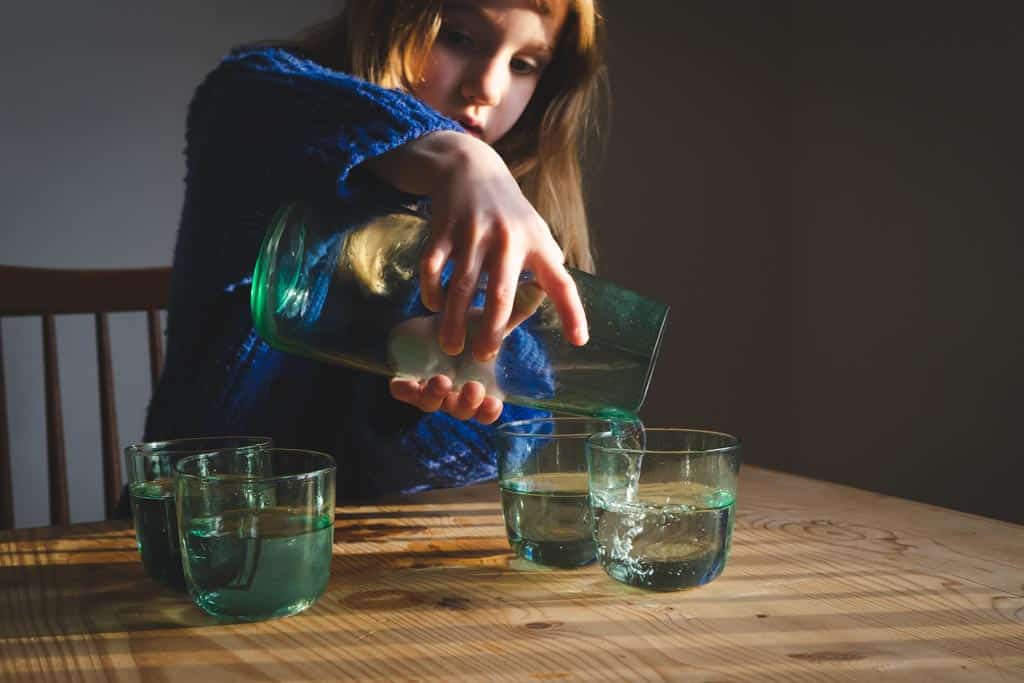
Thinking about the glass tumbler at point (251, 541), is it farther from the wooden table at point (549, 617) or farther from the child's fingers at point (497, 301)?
the child's fingers at point (497, 301)

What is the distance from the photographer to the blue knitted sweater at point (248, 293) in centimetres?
79

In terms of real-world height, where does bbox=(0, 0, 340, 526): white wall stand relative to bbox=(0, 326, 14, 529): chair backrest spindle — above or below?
above

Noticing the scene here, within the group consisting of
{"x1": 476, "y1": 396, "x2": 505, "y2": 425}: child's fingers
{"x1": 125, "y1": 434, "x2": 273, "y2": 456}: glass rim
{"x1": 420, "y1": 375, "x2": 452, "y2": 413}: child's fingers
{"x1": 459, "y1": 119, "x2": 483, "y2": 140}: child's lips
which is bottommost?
{"x1": 125, "y1": 434, "x2": 273, "y2": 456}: glass rim

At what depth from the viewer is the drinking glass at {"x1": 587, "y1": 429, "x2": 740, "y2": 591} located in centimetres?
59

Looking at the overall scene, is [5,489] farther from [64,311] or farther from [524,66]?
[524,66]

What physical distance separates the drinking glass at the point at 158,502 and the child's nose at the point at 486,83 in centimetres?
51

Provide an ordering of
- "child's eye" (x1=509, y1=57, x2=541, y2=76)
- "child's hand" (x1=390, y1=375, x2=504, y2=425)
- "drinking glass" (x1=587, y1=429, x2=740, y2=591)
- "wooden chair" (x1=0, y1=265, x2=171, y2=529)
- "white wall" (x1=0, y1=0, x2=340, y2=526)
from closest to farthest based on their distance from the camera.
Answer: "drinking glass" (x1=587, y1=429, x2=740, y2=591), "child's hand" (x1=390, y1=375, x2=504, y2=425), "child's eye" (x1=509, y1=57, x2=541, y2=76), "wooden chair" (x1=0, y1=265, x2=171, y2=529), "white wall" (x1=0, y1=0, x2=340, y2=526)

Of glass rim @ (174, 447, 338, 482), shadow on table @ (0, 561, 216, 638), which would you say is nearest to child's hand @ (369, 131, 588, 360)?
glass rim @ (174, 447, 338, 482)

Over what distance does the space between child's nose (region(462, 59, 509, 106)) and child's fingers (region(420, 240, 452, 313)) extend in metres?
0.44

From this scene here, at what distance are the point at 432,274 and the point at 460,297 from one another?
2 centimetres

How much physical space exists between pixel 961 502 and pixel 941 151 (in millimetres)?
693

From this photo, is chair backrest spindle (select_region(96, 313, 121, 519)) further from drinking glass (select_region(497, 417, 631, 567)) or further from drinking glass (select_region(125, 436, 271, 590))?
drinking glass (select_region(497, 417, 631, 567))

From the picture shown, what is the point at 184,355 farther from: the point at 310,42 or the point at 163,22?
the point at 163,22

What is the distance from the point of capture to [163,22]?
1.85 metres
